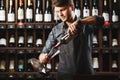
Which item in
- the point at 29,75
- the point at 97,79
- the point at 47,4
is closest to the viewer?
the point at 97,79

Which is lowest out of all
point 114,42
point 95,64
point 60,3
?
point 95,64

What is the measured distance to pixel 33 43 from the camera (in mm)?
3883

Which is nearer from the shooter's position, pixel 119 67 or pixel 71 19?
pixel 71 19

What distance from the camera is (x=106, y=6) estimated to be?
399cm

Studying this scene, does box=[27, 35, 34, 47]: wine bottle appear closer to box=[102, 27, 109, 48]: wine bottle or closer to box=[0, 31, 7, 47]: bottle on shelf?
box=[0, 31, 7, 47]: bottle on shelf

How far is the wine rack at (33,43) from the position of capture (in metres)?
3.78

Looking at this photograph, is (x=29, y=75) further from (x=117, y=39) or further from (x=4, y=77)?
(x=117, y=39)

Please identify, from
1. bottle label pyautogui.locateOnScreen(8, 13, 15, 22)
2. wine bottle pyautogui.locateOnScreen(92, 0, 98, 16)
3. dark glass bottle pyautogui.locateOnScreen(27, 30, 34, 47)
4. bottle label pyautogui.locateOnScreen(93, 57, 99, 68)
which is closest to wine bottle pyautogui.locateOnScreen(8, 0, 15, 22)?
bottle label pyautogui.locateOnScreen(8, 13, 15, 22)

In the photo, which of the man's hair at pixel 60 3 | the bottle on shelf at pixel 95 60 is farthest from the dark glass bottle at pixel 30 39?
the man's hair at pixel 60 3

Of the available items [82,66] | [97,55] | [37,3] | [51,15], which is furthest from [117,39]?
[82,66]

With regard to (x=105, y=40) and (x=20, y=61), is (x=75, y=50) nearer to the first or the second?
(x=105, y=40)

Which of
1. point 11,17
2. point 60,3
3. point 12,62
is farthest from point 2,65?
point 60,3

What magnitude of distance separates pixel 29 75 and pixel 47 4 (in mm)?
1052

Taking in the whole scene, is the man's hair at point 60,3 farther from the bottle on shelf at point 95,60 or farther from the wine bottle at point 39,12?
the bottle on shelf at point 95,60
